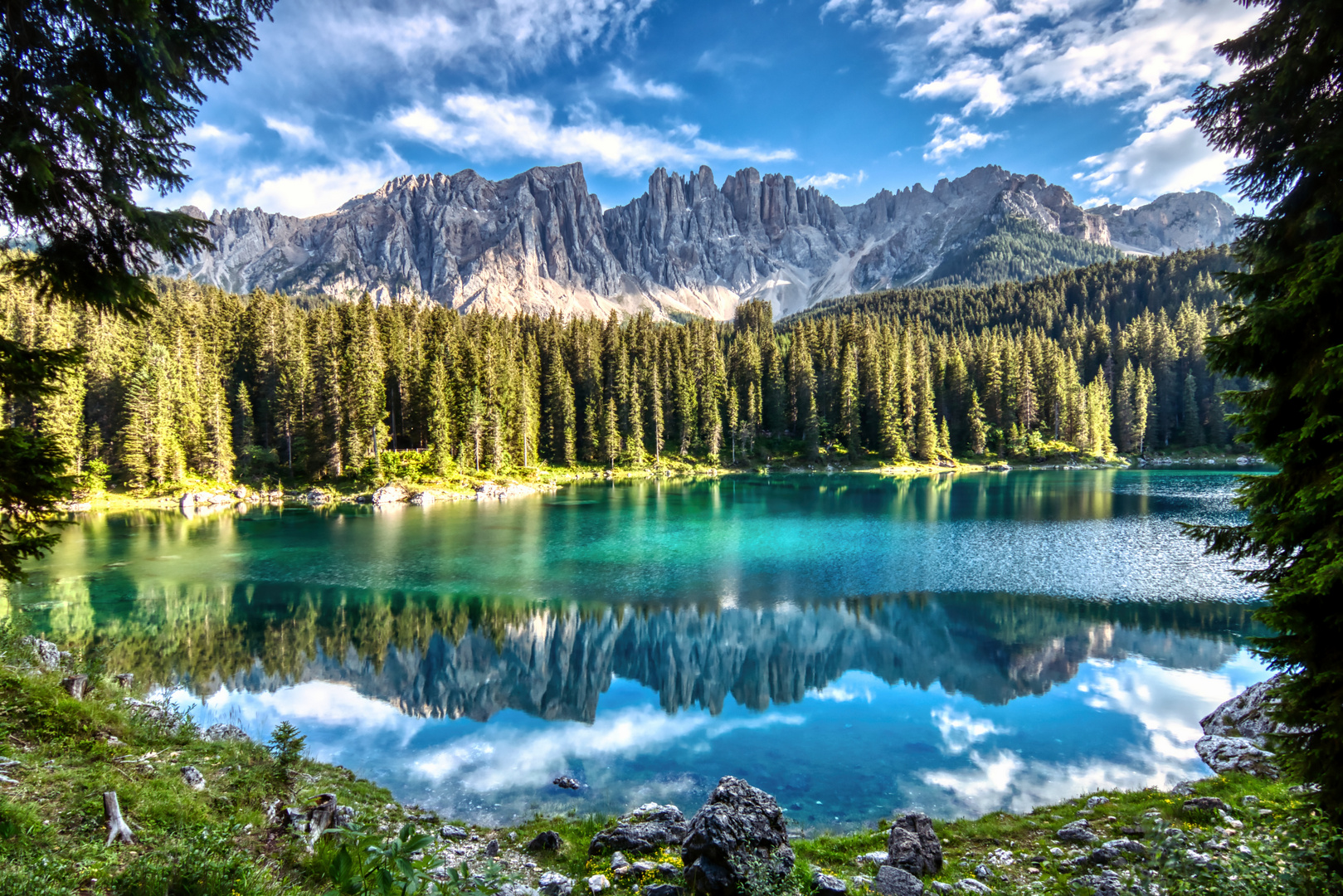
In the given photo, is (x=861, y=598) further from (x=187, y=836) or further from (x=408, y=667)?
(x=187, y=836)

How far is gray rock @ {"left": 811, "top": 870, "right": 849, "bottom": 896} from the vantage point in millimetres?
7577

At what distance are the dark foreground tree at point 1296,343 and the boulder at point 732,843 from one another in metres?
6.17

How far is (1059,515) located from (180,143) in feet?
180

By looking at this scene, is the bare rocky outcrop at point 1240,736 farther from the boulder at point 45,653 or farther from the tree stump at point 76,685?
the boulder at point 45,653

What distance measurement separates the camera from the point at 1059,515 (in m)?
47.1

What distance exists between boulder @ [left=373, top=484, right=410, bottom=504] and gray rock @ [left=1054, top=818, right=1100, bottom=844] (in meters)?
64.9

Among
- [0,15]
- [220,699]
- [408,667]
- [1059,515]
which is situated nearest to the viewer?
[0,15]

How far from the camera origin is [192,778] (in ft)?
29.1

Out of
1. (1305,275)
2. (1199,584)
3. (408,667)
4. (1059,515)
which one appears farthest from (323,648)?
(1059,515)

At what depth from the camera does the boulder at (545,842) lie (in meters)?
9.84

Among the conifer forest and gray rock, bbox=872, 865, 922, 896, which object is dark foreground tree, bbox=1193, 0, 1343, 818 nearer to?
gray rock, bbox=872, 865, 922, 896

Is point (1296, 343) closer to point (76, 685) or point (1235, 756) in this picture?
point (1235, 756)

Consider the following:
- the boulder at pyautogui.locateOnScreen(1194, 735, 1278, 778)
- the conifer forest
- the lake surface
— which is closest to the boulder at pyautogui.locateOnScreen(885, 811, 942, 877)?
the lake surface

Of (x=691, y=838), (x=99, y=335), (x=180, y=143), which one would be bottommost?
(x=691, y=838)
